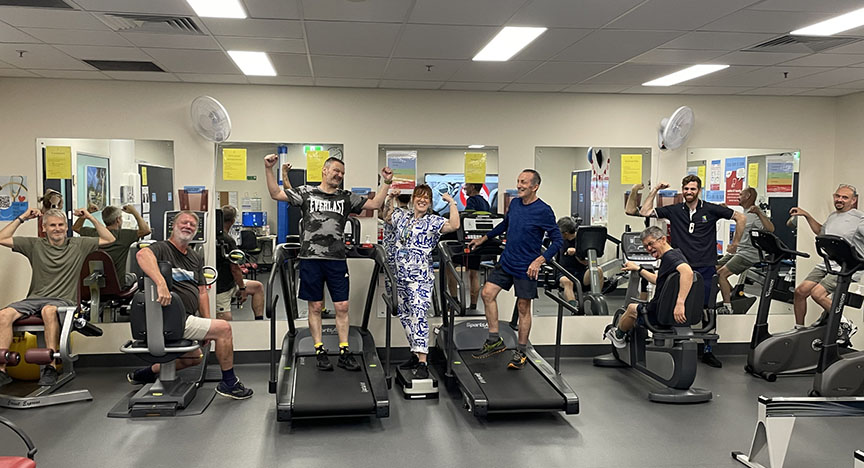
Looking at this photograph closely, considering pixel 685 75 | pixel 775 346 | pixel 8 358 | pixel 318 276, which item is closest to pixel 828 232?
pixel 775 346

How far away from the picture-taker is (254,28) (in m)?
4.21

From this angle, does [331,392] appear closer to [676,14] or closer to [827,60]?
[676,14]

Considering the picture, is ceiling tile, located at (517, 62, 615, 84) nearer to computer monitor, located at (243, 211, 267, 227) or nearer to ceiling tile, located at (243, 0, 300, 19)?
ceiling tile, located at (243, 0, 300, 19)

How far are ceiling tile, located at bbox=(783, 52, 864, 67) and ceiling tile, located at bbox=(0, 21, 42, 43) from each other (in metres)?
5.71

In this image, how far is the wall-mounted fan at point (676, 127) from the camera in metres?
6.50

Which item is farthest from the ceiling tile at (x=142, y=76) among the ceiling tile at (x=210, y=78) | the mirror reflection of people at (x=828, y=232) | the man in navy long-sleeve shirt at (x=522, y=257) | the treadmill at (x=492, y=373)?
the mirror reflection of people at (x=828, y=232)

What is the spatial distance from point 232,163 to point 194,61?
4.12 feet

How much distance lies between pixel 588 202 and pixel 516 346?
1.81 m

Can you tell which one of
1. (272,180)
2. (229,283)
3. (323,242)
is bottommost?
(229,283)

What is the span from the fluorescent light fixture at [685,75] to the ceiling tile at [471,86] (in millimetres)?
1430

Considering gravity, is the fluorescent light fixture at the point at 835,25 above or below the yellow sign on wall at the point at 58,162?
above

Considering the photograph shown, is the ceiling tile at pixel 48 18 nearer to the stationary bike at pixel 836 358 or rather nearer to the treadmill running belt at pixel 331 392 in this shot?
the treadmill running belt at pixel 331 392

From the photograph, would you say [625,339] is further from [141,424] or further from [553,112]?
[141,424]

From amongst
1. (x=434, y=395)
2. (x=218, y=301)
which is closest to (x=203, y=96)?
(x=218, y=301)
